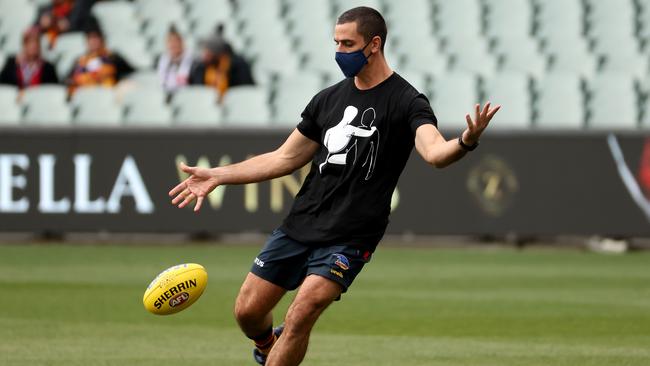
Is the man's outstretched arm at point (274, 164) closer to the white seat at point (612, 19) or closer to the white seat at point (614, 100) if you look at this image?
the white seat at point (614, 100)

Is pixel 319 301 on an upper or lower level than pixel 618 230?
upper

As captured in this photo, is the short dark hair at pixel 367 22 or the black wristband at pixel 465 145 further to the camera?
the short dark hair at pixel 367 22

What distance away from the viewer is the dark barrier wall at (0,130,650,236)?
1817 cm

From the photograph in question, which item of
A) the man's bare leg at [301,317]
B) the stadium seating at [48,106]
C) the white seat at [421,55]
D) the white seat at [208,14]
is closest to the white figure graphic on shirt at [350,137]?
the man's bare leg at [301,317]

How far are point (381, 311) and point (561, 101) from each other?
7.82 metres

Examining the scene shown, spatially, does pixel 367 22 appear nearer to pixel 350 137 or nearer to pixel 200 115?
pixel 350 137

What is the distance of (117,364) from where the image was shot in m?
9.26

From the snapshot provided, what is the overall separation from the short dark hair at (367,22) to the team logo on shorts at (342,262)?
1201 millimetres

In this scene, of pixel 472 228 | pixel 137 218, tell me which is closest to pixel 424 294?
pixel 472 228

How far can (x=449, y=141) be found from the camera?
695 centimetres

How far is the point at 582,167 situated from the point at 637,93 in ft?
6.34

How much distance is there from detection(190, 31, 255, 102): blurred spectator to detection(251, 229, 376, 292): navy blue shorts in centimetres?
1244

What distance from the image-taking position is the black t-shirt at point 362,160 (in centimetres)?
755

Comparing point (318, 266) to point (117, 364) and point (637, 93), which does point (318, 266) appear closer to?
point (117, 364)
